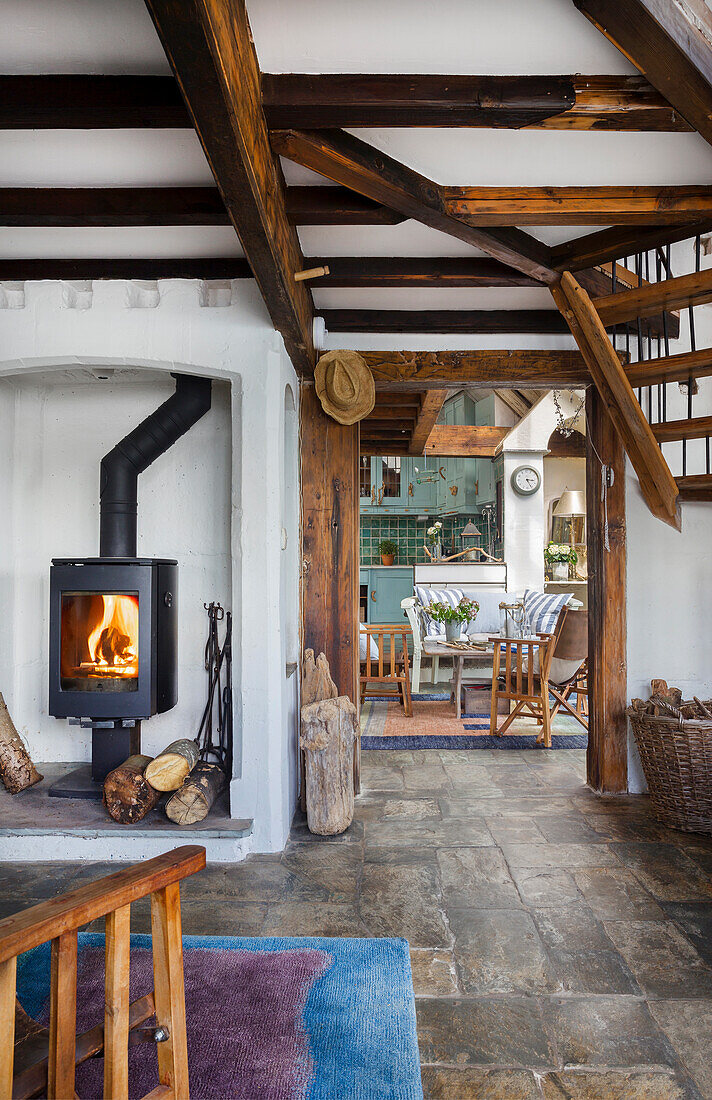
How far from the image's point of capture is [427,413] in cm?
519

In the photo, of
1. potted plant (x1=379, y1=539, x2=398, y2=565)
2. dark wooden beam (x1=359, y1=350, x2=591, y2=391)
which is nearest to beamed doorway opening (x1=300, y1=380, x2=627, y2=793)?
dark wooden beam (x1=359, y1=350, x2=591, y2=391)

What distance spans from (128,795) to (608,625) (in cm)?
258

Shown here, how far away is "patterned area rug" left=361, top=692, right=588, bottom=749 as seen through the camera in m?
4.97

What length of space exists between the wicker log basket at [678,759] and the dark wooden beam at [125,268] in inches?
111

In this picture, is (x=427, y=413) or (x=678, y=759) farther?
(x=427, y=413)

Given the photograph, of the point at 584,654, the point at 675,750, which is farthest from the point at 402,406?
the point at 675,750

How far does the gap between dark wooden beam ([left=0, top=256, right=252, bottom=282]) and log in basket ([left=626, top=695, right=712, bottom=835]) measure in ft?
9.22

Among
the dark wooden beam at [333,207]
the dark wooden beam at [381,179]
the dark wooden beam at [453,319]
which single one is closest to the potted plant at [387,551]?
the dark wooden beam at [453,319]

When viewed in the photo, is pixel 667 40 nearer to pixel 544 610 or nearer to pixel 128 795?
pixel 128 795

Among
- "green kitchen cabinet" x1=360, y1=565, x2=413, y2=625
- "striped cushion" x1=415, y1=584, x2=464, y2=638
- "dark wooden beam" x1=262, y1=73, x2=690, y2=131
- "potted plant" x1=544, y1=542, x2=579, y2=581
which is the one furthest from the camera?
"green kitchen cabinet" x1=360, y1=565, x2=413, y2=625

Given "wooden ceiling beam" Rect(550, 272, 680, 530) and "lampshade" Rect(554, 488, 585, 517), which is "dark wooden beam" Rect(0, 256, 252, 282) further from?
"lampshade" Rect(554, 488, 585, 517)

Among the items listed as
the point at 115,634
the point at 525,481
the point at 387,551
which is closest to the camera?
the point at 115,634

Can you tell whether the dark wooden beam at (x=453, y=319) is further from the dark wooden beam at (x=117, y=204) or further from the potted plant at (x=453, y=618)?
the potted plant at (x=453, y=618)

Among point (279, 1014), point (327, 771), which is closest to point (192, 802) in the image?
point (327, 771)
